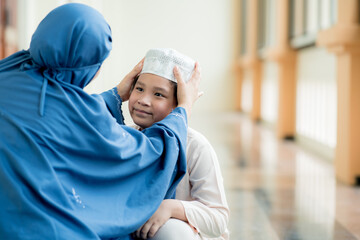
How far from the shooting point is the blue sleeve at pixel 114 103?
Answer: 1.72m

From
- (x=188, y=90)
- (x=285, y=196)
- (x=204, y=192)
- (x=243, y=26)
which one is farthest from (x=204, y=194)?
(x=243, y=26)

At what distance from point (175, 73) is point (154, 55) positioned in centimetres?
11

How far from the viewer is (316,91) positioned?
221 inches

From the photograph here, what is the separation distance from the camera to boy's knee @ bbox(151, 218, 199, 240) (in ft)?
4.76

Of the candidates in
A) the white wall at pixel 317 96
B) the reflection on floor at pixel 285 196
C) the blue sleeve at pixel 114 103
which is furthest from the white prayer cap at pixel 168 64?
the white wall at pixel 317 96

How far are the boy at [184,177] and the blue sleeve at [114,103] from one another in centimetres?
8

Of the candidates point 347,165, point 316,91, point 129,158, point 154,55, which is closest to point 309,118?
point 316,91

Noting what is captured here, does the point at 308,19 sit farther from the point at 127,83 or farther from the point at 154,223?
the point at 154,223

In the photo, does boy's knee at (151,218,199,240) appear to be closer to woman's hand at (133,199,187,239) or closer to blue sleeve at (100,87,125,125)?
woman's hand at (133,199,187,239)

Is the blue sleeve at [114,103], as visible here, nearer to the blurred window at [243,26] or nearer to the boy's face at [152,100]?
the boy's face at [152,100]

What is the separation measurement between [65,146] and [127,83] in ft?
1.99

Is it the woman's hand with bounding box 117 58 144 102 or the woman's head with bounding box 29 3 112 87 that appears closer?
the woman's head with bounding box 29 3 112 87

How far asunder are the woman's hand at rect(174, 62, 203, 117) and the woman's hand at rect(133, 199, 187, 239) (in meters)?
0.28

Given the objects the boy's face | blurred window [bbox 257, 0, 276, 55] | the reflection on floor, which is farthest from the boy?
blurred window [bbox 257, 0, 276, 55]
